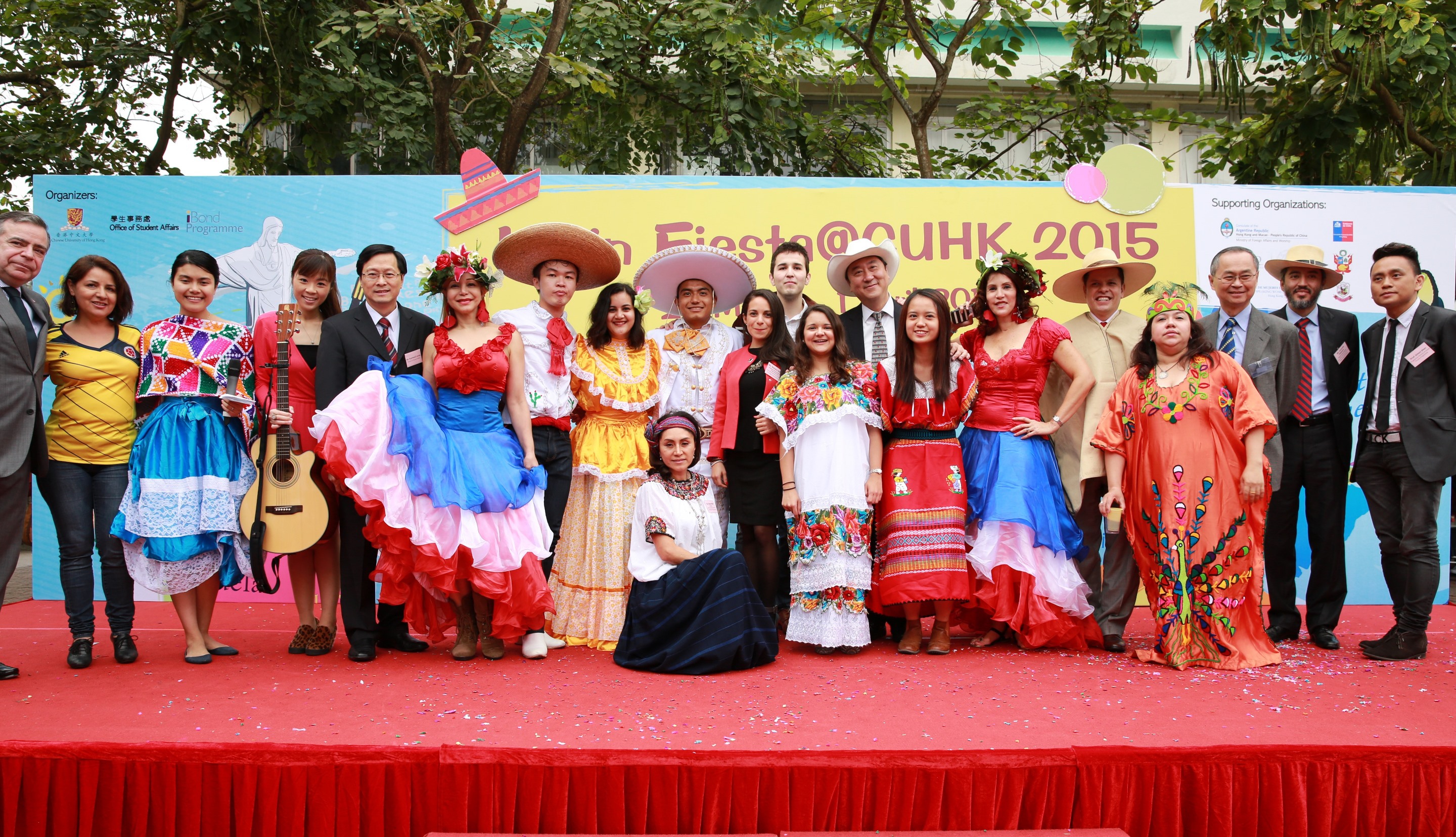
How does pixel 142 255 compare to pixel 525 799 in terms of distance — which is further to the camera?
pixel 142 255

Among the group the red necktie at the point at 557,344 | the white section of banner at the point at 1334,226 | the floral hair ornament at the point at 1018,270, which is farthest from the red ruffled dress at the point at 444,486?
the white section of banner at the point at 1334,226

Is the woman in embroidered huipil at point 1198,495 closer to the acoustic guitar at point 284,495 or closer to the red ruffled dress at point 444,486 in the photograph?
the red ruffled dress at point 444,486

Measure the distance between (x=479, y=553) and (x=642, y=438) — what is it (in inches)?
39.5

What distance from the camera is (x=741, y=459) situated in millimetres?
4270

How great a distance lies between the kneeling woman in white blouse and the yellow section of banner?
1.67 meters

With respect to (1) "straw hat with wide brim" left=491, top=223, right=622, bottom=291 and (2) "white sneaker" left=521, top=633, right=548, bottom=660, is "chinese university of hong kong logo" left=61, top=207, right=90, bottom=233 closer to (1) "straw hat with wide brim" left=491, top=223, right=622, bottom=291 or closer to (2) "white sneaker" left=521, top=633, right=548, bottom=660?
(1) "straw hat with wide brim" left=491, top=223, right=622, bottom=291

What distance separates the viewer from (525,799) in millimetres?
2520

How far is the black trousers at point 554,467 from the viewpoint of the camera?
4.16 meters

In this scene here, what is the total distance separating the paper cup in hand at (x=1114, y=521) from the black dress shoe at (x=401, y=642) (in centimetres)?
295

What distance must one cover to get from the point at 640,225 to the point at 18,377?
3.09 meters

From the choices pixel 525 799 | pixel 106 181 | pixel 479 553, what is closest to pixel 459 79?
pixel 106 181

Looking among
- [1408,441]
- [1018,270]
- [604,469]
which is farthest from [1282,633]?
[604,469]

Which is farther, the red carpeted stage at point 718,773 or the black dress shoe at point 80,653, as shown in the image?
the black dress shoe at point 80,653

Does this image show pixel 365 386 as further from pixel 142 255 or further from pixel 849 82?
pixel 849 82
